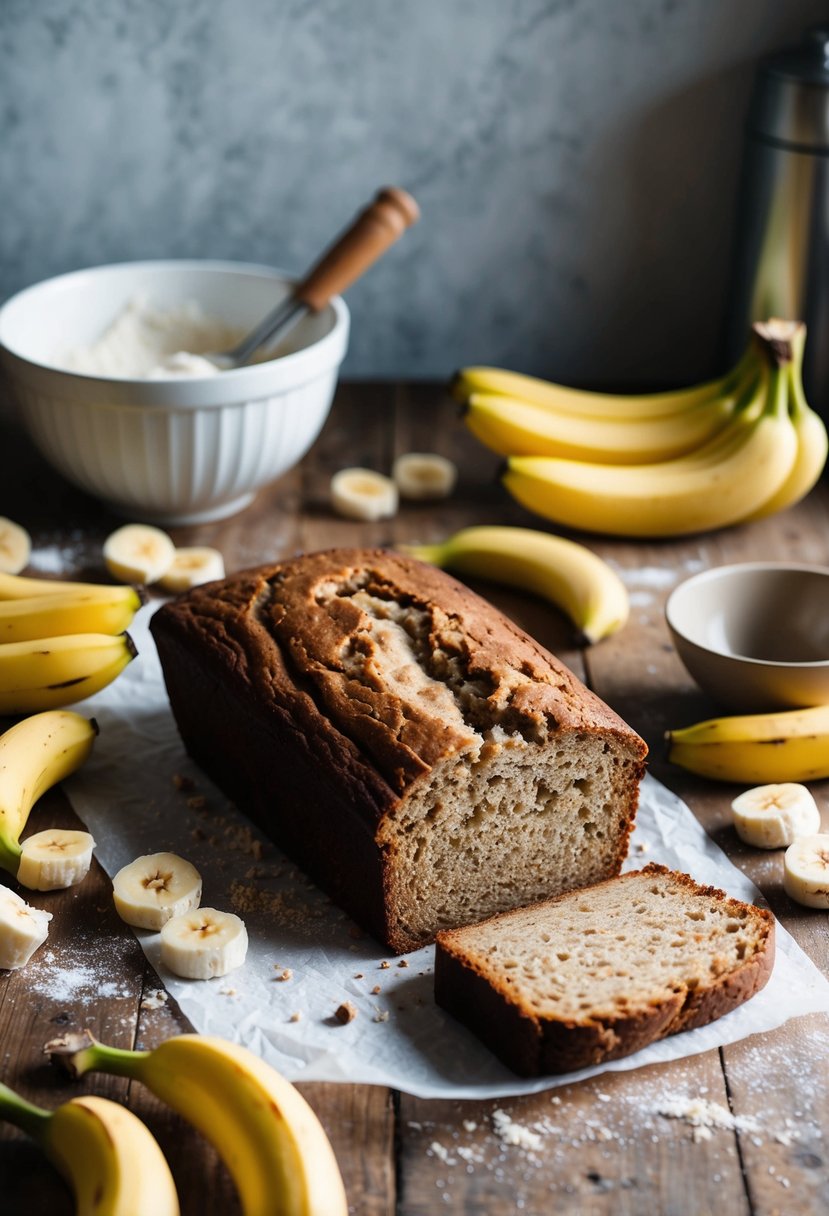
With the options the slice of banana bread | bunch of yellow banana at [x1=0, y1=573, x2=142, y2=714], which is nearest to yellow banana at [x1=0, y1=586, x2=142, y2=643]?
bunch of yellow banana at [x1=0, y1=573, x2=142, y2=714]

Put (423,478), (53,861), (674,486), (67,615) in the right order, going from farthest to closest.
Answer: (423,478) → (674,486) → (67,615) → (53,861)

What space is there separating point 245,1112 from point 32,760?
2.61ft

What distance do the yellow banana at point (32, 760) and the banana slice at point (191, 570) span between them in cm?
48

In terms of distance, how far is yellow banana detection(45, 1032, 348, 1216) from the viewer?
141cm

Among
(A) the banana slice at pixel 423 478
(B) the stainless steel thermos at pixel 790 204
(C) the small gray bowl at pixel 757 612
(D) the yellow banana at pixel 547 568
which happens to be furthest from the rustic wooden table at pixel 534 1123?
(B) the stainless steel thermos at pixel 790 204

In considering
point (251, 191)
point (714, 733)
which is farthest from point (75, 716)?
point (251, 191)

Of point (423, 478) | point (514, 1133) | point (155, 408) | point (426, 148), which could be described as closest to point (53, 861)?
point (514, 1133)

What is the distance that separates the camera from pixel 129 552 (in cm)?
273

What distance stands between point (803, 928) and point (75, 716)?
1.15 meters

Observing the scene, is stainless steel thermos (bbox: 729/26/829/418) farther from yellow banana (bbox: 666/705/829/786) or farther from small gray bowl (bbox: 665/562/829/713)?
yellow banana (bbox: 666/705/829/786)

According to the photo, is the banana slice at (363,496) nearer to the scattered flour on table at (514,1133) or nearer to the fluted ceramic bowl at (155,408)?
the fluted ceramic bowl at (155,408)

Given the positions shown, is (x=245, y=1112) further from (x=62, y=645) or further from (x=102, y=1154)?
(x=62, y=645)

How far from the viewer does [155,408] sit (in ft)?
8.71

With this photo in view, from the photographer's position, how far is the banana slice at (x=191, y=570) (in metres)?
2.70
